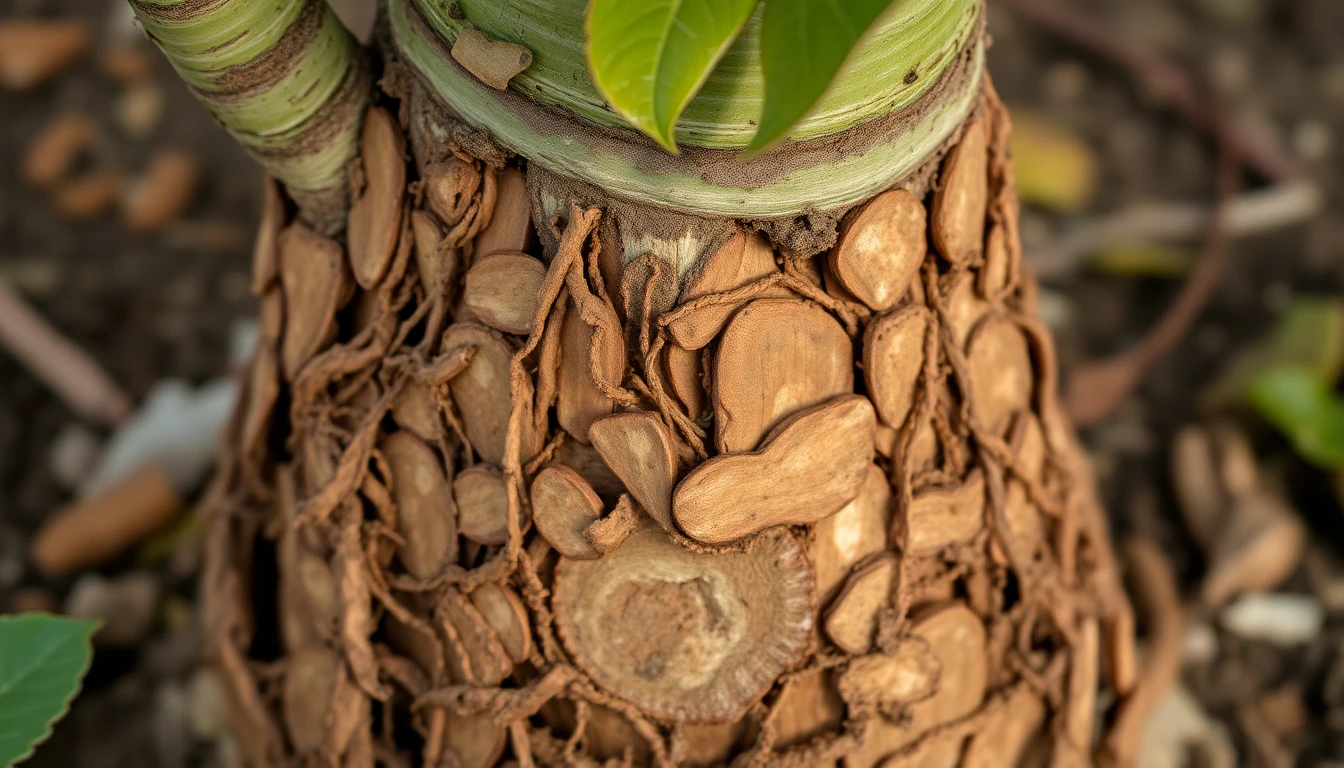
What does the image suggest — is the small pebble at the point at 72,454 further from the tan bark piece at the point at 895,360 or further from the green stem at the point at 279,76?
the tan bark piece at the point at 895,360

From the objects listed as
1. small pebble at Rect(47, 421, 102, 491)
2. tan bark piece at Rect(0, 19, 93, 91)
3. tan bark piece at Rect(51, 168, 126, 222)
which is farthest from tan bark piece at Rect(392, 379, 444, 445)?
tan bark piece at Rect(0, 19, 93, 91)

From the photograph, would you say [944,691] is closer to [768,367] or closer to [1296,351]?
[768,367]

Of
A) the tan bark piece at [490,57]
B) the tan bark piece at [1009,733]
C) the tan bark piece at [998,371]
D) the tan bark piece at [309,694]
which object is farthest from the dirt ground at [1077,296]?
the tan bark piece at [490,57]

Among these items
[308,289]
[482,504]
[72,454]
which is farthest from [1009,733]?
[72,454]

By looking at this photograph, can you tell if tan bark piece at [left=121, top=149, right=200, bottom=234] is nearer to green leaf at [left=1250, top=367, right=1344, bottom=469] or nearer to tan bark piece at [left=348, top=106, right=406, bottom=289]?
tan bark piece at [left=348, top=106, right=406, bottom=289]

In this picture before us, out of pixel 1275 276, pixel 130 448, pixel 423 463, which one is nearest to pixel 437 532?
pixel 423 463

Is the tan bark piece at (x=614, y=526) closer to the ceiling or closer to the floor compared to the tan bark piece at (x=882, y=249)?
closer to the floor
